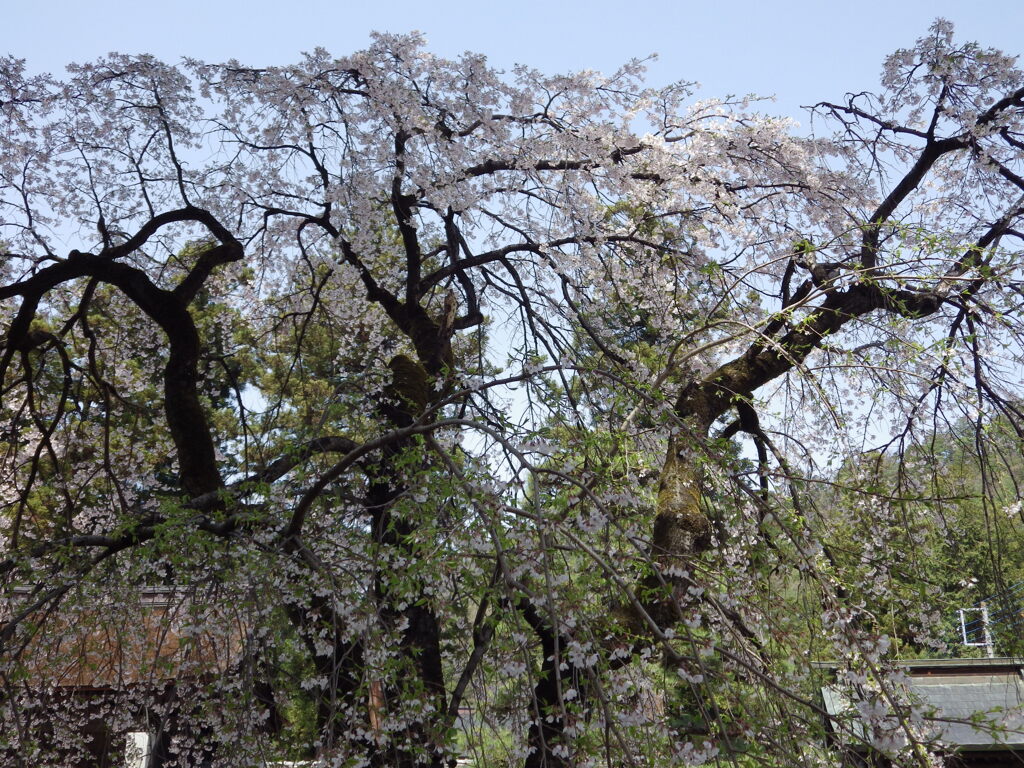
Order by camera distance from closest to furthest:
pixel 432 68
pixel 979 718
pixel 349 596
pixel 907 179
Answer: pixel 979 718
pixel 349 596
pixel 907 179
pixel 432 68

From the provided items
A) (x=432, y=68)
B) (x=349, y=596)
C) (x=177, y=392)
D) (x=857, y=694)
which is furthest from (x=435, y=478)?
(x=432, y=68)

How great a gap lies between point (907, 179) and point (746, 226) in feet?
4.42

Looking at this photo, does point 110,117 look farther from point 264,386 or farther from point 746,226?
point 264,386

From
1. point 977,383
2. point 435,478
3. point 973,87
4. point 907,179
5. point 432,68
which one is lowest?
point 435,478

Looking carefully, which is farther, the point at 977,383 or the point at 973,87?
the point at 973,87

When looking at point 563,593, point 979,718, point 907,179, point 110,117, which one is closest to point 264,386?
point 110,117

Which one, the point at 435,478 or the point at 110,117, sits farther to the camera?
the point at 110,117

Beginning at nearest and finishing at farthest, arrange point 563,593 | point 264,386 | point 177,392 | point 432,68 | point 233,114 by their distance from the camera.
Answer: point 563,593 < point 177,392 < point 432,68 < point 233,114 < point 264,386

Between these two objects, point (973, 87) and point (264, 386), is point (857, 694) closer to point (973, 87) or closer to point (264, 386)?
point (973, 87)

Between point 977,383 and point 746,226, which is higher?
point 746,226

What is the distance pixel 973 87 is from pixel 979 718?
185 inches

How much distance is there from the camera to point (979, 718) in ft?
7.85

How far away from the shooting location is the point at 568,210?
5.92 metres

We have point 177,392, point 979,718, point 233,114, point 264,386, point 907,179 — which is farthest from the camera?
point 264,386
